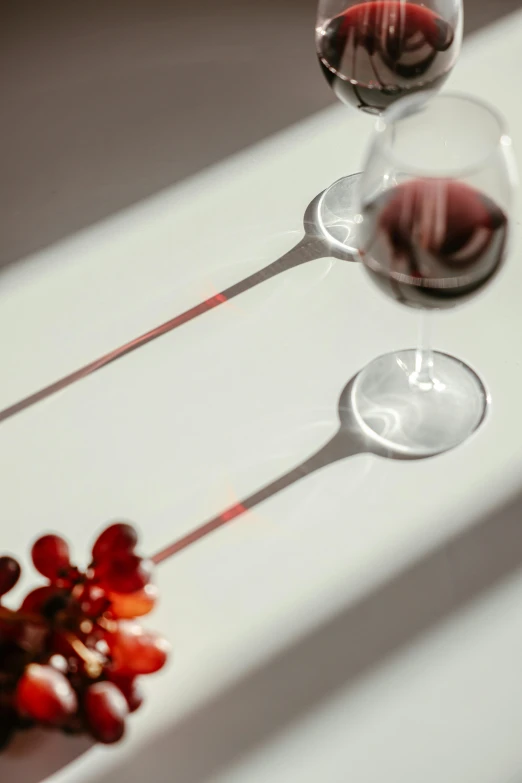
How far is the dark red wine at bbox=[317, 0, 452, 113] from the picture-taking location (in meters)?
0.86

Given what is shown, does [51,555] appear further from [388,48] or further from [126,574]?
[388,48]

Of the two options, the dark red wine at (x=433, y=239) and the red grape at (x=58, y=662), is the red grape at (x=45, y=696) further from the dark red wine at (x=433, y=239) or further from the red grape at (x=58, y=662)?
the dark red wine at (x=433, y=239)

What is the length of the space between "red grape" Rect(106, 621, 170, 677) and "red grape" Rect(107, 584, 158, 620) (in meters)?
0.02

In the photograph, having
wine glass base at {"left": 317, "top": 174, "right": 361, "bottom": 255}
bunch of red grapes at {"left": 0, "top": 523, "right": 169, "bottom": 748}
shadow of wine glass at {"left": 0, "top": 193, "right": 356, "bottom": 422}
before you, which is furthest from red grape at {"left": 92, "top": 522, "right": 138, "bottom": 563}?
wine glass base at {"left": 317, "top": 174, "right": 361, "bottom": 255}

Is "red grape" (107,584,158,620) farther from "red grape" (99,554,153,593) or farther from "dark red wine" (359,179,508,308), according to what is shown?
"dark red wine" (359,179,508,308)

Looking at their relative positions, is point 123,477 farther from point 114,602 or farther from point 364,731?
point 364,731

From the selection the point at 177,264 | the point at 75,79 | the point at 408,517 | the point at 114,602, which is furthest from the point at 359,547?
the point at 75,79

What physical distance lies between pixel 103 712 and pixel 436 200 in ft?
1.31

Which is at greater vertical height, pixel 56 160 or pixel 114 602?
pixel 56 160

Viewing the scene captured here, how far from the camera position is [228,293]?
3.03 ft

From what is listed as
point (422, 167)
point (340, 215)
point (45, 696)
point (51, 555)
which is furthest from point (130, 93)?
point (45, 696)

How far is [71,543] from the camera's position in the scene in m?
0.76

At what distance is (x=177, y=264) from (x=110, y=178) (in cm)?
17

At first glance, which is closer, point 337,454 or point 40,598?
point 40,598
